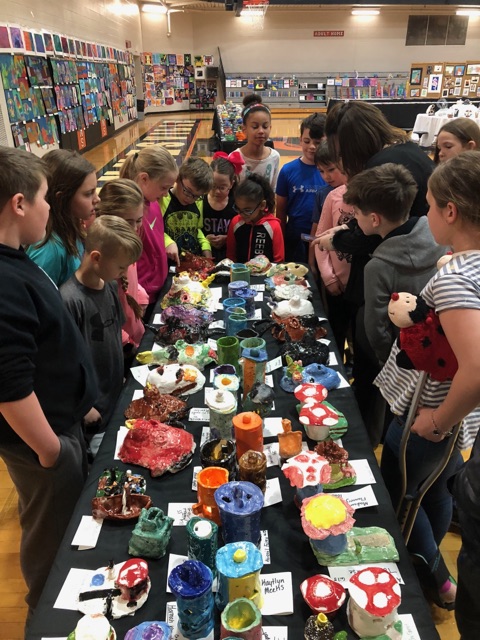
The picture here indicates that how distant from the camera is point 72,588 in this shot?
1.00m

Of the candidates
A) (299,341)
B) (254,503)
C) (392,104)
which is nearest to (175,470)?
(254,503)

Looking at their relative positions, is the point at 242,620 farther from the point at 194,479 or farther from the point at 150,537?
the point at 194,479

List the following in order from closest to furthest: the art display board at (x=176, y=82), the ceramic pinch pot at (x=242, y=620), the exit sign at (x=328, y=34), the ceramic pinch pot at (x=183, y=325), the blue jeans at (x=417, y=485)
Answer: the ceramic pinch pot at (x=242, y=620), the blue jeans at (x=417, y=485), the ceramic pinch pot at (x=183, y=325), the exit sign at (x=328, y=34), the art display board at (x=176, y=82)

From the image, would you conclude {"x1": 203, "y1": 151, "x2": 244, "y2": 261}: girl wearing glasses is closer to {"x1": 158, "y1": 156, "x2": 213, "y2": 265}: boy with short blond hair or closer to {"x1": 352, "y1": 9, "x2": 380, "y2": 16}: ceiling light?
{"x1": 158, "y1": 156, "x2": 213, "y2": 265}: boy with short blond hair

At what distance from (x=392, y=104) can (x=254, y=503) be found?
12.4 meters

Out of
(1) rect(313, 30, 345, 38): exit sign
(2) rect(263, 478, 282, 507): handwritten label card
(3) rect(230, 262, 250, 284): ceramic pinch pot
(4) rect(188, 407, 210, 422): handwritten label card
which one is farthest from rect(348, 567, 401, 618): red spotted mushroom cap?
(1) rect(313, 30, 345, 38): exit sign

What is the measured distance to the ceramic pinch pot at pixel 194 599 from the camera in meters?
0.86

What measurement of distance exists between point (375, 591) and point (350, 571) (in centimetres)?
15

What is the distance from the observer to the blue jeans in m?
1.48

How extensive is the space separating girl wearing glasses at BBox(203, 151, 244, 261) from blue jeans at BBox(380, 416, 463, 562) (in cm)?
187

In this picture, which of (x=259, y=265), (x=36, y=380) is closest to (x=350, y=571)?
(x=36, y=380)

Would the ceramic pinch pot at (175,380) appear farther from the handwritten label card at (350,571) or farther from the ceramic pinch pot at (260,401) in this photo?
the handwritten label card at (350,571)

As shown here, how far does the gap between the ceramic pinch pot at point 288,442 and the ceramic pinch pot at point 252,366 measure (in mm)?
262

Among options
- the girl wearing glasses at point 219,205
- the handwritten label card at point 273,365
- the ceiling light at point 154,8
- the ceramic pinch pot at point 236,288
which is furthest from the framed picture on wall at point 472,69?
the handwritten label card at point 273,365
